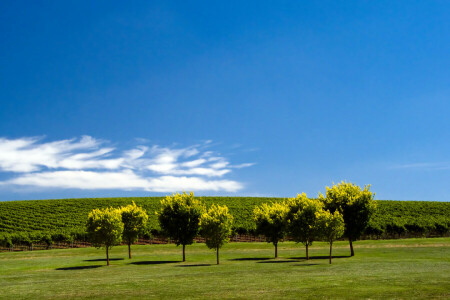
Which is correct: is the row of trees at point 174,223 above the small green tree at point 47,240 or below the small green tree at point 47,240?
above

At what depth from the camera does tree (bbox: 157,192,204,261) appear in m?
54.1

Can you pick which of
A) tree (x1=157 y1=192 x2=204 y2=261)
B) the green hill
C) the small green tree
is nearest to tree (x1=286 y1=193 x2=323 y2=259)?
tree (x1=157 y1=192 x2=204 y2=261)

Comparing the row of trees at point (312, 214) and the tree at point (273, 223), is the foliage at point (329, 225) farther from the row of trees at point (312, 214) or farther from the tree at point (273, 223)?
the tree at point (273, 223)

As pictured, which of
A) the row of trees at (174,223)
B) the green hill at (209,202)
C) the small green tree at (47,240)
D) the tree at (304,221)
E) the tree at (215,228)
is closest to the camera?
the tree at (215,228)

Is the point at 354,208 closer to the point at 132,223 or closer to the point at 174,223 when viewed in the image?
the point at 174,223

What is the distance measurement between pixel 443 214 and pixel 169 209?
9344 cm

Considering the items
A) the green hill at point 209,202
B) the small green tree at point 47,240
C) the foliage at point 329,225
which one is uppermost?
the foliage at point 329,225

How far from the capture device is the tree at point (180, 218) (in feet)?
177

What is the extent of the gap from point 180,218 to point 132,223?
25.0 feet

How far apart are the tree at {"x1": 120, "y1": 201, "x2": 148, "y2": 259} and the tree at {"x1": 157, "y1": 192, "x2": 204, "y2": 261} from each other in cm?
424

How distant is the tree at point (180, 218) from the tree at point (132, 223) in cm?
424

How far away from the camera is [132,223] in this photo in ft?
186

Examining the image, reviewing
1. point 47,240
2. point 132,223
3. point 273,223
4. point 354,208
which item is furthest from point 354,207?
point 47,240

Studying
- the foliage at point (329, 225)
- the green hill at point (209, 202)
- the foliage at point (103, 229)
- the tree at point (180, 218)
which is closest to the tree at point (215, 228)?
the tree at point (180, 218)
